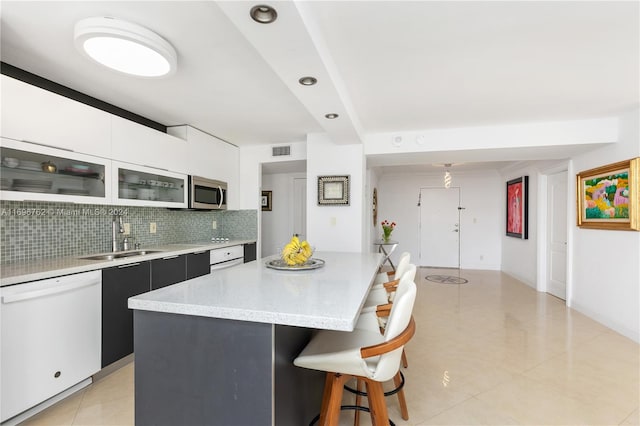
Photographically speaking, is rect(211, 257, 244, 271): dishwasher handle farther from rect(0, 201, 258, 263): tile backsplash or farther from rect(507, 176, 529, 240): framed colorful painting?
rect(507, 176, 529, 240): framed colorful painting

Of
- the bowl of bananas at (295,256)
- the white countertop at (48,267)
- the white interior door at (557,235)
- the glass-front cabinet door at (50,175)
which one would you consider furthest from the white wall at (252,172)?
the white interior door at (557,235)

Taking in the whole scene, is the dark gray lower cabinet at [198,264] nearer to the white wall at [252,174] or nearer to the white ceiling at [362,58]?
the white wall at [252,174]

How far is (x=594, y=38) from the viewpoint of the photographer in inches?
73.2

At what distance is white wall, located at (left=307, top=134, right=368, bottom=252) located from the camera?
12.7 feet

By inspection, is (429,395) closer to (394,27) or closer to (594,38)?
(394,27)

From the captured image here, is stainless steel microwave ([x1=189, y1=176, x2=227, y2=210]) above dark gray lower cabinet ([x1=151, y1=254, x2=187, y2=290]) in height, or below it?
above

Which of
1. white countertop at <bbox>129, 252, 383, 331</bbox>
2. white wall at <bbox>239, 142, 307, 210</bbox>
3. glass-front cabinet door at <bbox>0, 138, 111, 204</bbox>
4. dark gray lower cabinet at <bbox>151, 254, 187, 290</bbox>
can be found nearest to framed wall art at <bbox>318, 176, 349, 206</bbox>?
white wall at <bbox>239, 142, 307, 210</bbox>

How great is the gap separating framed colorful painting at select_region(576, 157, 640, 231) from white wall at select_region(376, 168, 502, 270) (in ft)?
9.77

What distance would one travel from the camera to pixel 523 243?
5.63 m

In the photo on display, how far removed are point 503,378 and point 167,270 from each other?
289cm

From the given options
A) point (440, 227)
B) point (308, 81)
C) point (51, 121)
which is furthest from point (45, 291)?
point (440, 227)

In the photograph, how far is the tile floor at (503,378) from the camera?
1.88 meters

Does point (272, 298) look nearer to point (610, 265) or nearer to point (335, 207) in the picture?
point (335, 207)

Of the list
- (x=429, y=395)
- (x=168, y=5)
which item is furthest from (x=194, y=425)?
(x=168, y=5)
